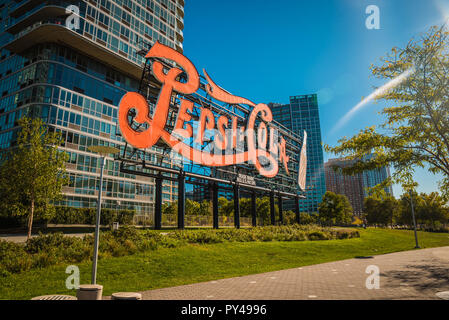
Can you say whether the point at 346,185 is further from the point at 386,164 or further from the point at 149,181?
the point at 386,164

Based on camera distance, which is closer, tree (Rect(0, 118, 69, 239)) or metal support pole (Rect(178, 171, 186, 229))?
tree (Rect(0, 118, 69, 239))

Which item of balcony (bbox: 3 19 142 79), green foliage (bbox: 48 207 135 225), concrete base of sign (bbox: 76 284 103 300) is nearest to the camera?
concrete base of sign (bbox: 76 284 103 300)

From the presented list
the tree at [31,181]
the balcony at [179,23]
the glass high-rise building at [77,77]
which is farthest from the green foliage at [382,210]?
the tree at [31,181]

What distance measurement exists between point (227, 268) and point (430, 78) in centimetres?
1470

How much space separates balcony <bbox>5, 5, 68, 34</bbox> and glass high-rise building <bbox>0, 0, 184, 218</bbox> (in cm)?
14

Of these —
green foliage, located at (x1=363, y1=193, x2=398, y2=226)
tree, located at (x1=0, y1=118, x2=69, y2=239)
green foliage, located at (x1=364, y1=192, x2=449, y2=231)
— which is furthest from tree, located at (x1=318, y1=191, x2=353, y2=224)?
tree, located at (x1=0, y1=118, x2=69, y2=239)

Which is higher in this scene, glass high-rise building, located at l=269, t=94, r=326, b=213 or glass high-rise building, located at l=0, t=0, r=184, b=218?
glass high-rise building, located at l=269, t=94, r=326, b=213

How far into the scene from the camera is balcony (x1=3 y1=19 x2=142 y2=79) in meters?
42.7

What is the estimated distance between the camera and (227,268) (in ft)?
51.3

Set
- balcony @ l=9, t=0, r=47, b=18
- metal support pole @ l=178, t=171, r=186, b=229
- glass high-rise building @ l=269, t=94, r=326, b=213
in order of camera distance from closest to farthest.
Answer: metal support pole @ l=178, t=171, r=186, b=229 < balcony @ l=9, t=0, r=47, b=18 < glass high-rise building @ l=269, t=94, r=326, b=213

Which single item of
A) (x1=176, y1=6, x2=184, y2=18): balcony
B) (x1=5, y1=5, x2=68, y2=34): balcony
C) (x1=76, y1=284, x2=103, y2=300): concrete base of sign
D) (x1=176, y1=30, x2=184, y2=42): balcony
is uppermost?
(x1=176, y1=6, x2=184, y2=18): balcony

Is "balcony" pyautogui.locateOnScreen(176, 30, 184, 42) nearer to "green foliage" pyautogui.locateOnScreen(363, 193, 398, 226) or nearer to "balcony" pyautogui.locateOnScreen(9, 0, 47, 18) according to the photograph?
"balcony" pyautogui.locateOnScreen(9, 0, 47, 18)

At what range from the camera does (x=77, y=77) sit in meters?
46.7

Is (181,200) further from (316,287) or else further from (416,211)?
(416,211)
